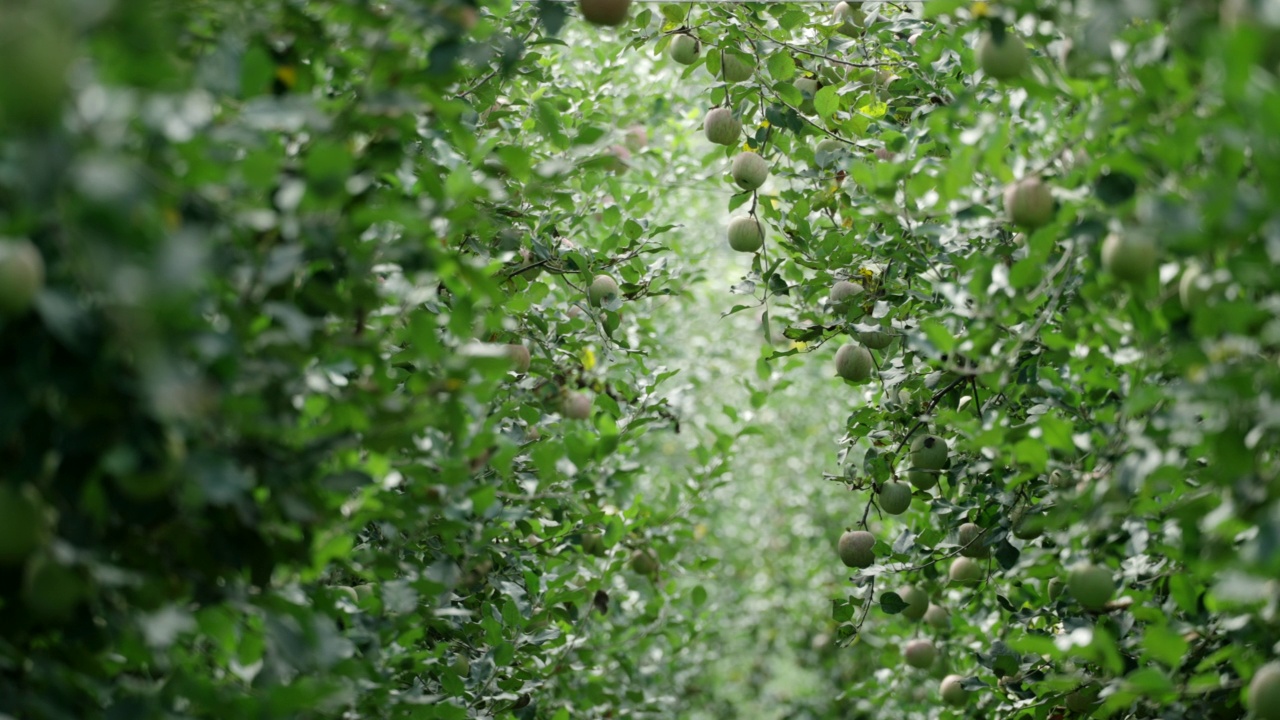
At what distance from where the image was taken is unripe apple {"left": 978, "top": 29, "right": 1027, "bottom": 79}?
5.74 ft

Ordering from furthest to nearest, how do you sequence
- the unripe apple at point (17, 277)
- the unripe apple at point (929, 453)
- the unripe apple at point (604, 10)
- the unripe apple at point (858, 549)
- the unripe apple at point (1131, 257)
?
the unripe apple at point (858, 549), the unripe apple at point (929, 453), the unripe apple at point (604, 10), the unripe apple at point (1131, 257), the unripe apple at point (17, 277)

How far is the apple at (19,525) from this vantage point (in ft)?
3.83

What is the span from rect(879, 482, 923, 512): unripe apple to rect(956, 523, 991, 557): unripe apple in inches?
8.4

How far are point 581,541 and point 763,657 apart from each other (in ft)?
16.6

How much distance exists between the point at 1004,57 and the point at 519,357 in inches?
54.2

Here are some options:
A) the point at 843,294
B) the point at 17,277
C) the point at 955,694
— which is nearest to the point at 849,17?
the point at 843,294

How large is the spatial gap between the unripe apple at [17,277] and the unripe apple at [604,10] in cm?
112

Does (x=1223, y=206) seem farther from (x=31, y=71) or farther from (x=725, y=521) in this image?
(x=725, y=521)

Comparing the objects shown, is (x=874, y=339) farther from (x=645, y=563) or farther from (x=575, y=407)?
(x=645, y=563)

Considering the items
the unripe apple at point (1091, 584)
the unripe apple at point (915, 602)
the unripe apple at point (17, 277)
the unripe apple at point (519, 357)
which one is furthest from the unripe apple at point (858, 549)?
the unripe apple at point (17, 277)

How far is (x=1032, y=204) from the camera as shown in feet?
5.58

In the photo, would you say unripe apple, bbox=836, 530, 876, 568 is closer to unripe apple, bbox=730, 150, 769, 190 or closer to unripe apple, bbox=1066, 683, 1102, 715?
unripe apple, bbox=1066, 683, 1102, 715

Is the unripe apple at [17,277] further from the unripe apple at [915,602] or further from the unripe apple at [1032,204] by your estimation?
the unripe apple at [915,602]

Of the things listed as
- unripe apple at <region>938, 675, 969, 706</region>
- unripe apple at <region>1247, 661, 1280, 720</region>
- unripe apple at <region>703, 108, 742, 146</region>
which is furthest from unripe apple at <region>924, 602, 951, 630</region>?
unripe apple at <region>1247, 661, 1280, 720</region>
